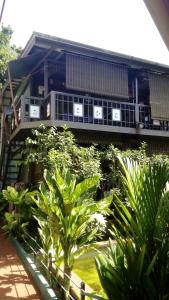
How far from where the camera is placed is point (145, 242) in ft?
8.56

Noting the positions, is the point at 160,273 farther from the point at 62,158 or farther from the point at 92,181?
the point at 62,158

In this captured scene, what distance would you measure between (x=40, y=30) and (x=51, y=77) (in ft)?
10.2

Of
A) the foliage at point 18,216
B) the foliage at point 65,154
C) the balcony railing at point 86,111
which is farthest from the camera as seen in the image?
the balcony railing at point 86,111

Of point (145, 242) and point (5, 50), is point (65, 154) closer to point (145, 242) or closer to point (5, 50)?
point (145, 242)

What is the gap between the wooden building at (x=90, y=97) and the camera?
424 inches

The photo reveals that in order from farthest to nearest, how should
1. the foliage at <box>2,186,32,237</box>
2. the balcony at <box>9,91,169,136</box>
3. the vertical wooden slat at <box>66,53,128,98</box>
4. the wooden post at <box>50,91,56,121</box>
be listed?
the vertical wooden slat at <box>66,53,128,98</box> → the balcony at <box>9,91,169,136</box> → the wooden post at <box>50,91,56,121</box> → the foliage at <box>2,186,32,237</box>

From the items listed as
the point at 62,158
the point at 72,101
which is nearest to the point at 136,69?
the point at 72,101

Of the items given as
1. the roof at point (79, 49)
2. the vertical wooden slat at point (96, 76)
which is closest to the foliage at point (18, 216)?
the vertical wooden slat at point (96, 76)

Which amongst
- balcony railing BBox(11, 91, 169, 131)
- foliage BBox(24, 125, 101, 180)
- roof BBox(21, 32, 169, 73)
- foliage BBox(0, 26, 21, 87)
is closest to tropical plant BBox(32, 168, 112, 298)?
foliage BBox(24, 125, 101, 180)

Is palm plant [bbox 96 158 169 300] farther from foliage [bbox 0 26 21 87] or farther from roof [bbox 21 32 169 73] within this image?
foliage [bbox 0 26 21 87]

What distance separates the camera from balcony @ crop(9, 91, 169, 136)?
34.4 ft

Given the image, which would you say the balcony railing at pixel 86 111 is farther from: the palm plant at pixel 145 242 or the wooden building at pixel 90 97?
the palm plant at pixel 145 242

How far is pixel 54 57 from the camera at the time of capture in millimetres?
12055

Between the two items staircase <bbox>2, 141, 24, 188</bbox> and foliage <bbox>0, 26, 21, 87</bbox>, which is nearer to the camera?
staircase <bbox>2, 141, 24, 188</bbox>
